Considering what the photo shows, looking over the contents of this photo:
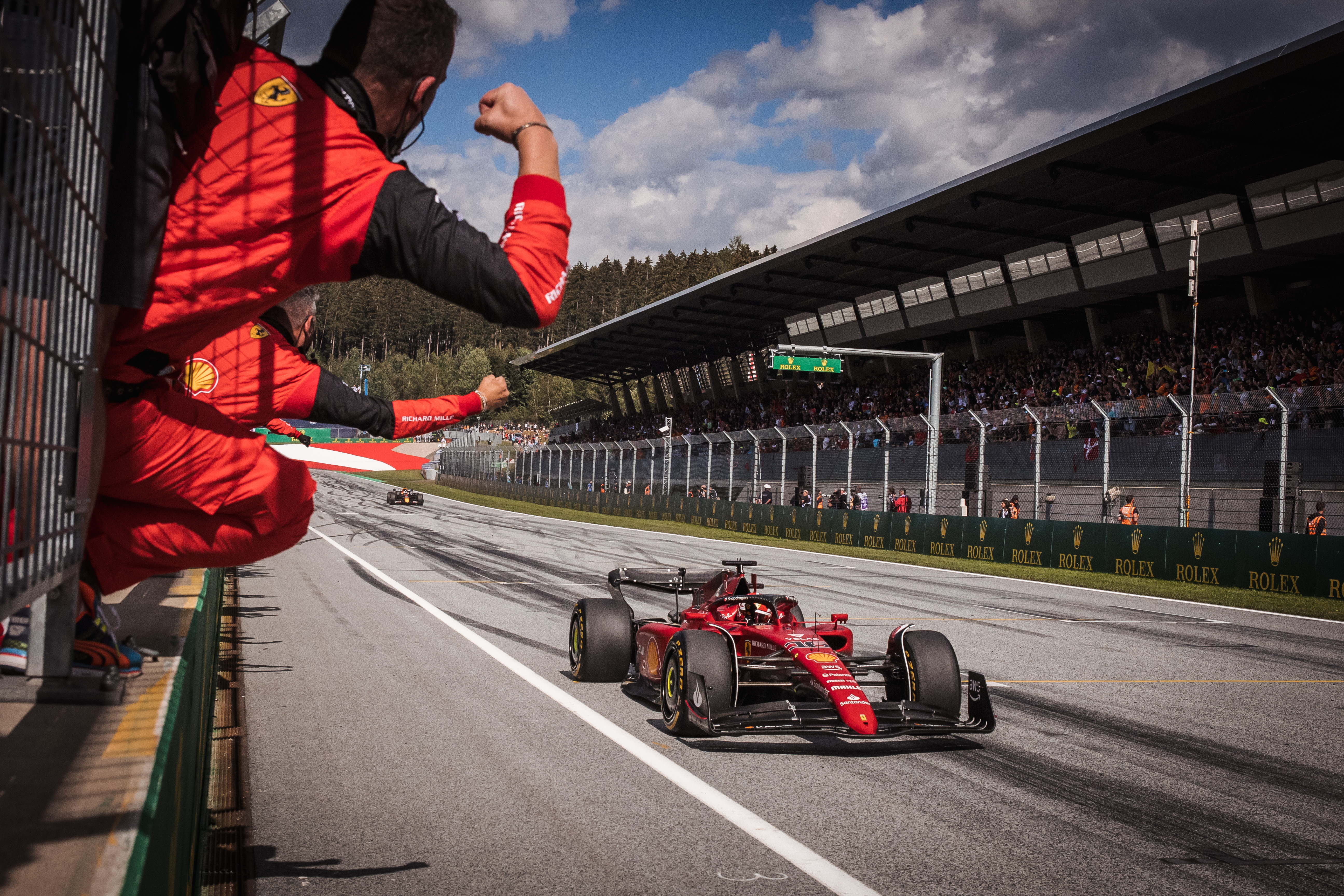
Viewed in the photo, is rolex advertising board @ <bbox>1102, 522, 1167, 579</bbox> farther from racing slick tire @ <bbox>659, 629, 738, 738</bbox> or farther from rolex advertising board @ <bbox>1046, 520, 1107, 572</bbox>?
racing slick tire @ <bbox>659, 629, 738, 738</bbox>

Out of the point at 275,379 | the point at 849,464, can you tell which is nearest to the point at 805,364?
the point at 849,464

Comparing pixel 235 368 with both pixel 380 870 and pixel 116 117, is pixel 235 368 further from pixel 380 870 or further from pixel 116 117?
pixel 380 870

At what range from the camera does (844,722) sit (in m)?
5.50

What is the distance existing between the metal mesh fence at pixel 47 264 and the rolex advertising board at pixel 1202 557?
17699 millimetres

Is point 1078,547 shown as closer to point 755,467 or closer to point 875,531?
point 875,531

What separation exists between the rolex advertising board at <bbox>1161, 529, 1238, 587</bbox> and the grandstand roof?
A: 29.9 ft

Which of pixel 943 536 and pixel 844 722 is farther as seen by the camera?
pixel 943 536

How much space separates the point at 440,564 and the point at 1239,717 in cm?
1331

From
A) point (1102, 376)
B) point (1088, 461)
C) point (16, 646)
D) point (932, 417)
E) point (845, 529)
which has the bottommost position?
point (845, 529)

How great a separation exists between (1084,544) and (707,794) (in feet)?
53.1

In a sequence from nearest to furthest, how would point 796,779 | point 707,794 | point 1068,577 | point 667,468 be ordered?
1. point 707,794
2. point 796,779
3. point 1068,577
4. point 667,468

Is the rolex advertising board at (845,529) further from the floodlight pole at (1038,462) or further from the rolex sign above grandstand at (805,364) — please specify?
the floodlight pole at (1038,462)

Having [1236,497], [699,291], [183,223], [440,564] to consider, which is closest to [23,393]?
[183,223]

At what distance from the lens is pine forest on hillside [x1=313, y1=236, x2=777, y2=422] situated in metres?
68.6
